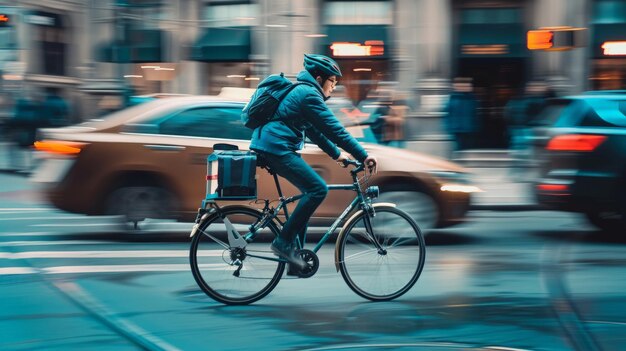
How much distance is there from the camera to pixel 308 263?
6.21 metres

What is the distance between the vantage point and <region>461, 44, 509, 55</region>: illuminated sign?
23188 millimetres

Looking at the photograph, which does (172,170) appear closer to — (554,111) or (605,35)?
(554,111)

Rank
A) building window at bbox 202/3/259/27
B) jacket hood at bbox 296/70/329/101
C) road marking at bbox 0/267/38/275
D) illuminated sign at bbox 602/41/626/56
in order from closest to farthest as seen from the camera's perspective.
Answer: jacket hood at bbox 296/70/329/101 < road marking at bbox 0/267/38/275 < illuminated sign at bbox 602/41/626/56 < building window at bbox 202/3/259/27

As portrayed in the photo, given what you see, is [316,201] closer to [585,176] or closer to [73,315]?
[73,315]

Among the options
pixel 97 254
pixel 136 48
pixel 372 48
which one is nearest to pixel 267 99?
pixel 97 254

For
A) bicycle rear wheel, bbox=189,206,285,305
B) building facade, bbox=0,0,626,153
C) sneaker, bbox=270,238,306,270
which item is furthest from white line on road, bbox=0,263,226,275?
building facade, bbox=0,0,626,153

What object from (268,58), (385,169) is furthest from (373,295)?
(268,58)

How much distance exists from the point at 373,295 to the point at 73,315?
1949 mm

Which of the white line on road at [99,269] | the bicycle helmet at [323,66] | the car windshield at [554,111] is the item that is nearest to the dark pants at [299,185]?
the bicycle helmet at [323,66]

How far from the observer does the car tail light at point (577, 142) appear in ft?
30.6

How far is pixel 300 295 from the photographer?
6473mm

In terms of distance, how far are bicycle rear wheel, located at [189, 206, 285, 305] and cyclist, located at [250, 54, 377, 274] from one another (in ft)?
0.44

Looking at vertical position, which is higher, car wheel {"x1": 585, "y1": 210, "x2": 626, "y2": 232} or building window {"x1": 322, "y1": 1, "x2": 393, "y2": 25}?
building window {"x1": 322, "y1": 1, "x2": 393, "y2": 25}

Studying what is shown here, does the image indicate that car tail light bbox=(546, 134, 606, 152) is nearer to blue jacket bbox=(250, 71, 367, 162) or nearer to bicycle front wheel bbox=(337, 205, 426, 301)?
bicycle front wheel bbox=(337, 205, 426, 301)
